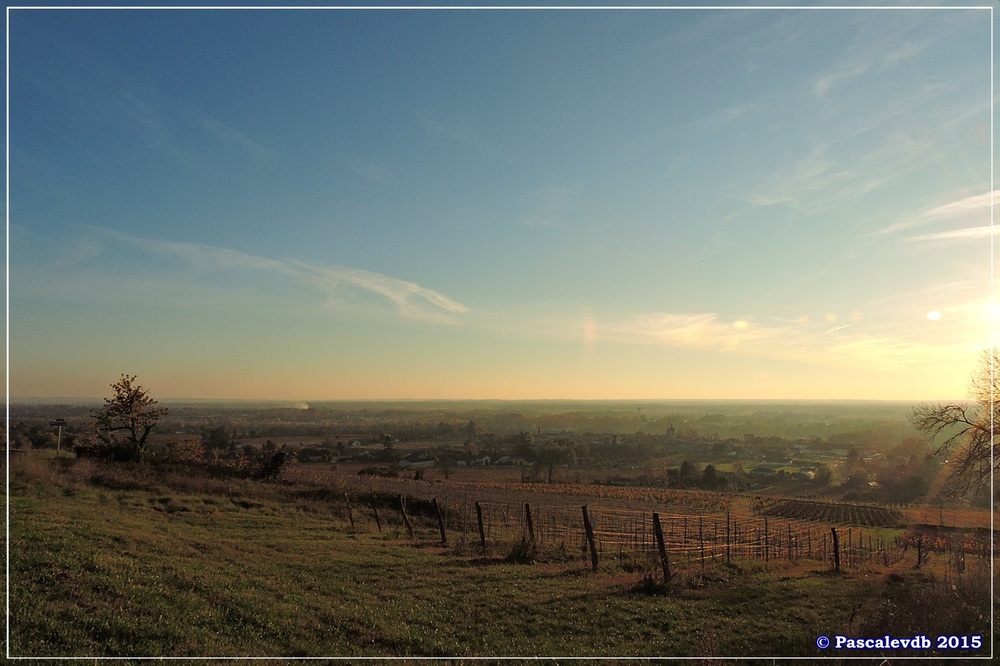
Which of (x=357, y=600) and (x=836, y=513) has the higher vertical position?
(x=357, y=600)

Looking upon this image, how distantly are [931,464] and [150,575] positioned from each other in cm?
3063

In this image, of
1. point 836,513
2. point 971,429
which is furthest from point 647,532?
point 836,513

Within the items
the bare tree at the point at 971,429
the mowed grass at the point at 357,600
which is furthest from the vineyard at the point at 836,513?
the mowed grass at the point at 357,600

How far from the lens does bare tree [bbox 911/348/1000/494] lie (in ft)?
51.3

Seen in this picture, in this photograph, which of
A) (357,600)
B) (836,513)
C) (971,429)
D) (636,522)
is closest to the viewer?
(357,600)

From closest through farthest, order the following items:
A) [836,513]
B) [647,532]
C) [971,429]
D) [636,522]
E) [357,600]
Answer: [357,600] < [971,429] < [647,532] < [636,522] < [836,513]

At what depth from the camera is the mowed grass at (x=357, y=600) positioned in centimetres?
846

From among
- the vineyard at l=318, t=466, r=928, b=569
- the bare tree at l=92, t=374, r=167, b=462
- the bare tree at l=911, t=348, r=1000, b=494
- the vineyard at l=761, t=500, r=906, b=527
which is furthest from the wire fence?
the bare tree at l=92, t=374, r=167, b=462

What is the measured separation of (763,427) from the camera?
51594 millimetres

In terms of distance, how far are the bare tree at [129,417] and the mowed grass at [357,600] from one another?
17.2 metres

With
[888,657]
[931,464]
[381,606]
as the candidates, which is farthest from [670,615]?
[931,464]

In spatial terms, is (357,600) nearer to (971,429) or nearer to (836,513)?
(971,429)

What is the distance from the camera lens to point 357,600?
1180 centimetres

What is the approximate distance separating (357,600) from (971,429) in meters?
18.6
